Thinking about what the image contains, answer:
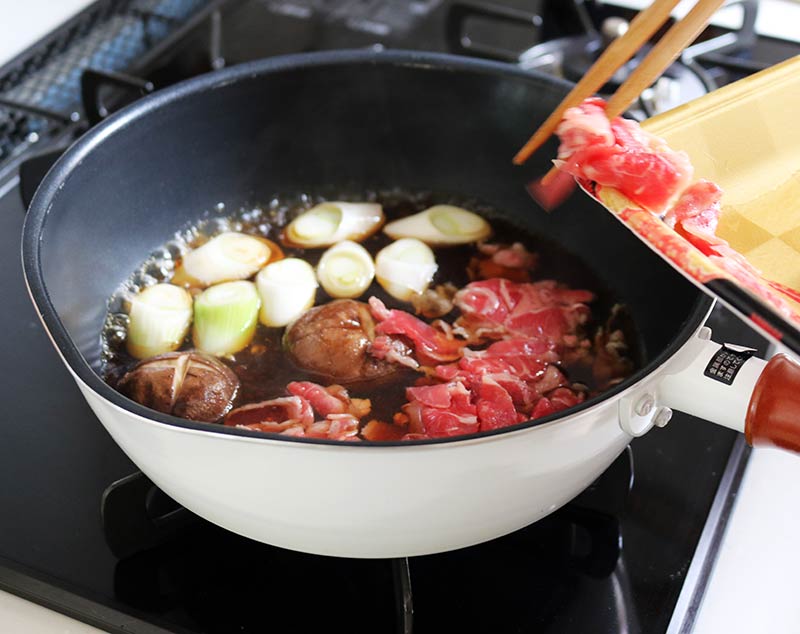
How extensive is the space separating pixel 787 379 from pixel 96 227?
745 millimetres

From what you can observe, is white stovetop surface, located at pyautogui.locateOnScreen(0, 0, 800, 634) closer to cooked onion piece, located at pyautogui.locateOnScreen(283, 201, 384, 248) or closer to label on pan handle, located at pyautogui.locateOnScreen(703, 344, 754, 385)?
label on pan handle, located at pyautogui.locateOnScreen(703, 344, 754, 385)

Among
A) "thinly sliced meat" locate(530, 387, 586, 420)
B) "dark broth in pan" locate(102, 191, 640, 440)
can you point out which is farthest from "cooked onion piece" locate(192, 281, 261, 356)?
"thinly sliced meat" locate(530, 387, 586, 420)

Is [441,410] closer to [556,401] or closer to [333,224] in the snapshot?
[556,401]

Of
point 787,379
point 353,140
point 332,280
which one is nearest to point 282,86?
point 353,140

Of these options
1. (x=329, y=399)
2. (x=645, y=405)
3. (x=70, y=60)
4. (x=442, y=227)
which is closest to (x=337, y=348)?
(x=329, y=399)

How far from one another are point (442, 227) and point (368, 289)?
144 mm

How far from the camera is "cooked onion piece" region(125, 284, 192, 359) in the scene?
107 centimetres

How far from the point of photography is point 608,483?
0.94 meters

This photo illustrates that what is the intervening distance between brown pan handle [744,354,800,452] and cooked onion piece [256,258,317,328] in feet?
1.86

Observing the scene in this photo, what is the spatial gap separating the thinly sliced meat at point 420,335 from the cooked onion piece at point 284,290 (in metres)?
0.09

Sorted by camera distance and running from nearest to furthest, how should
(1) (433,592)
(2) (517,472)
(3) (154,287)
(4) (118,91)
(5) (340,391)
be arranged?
(2) (517,472) → (1) (433,592) → (5) (340,391) → (3) (154,287) → (4) (118,91)

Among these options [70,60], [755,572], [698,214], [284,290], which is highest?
[698,214]

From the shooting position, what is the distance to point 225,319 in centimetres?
109

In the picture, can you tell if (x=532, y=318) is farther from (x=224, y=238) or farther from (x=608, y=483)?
(x=224, y=238)
